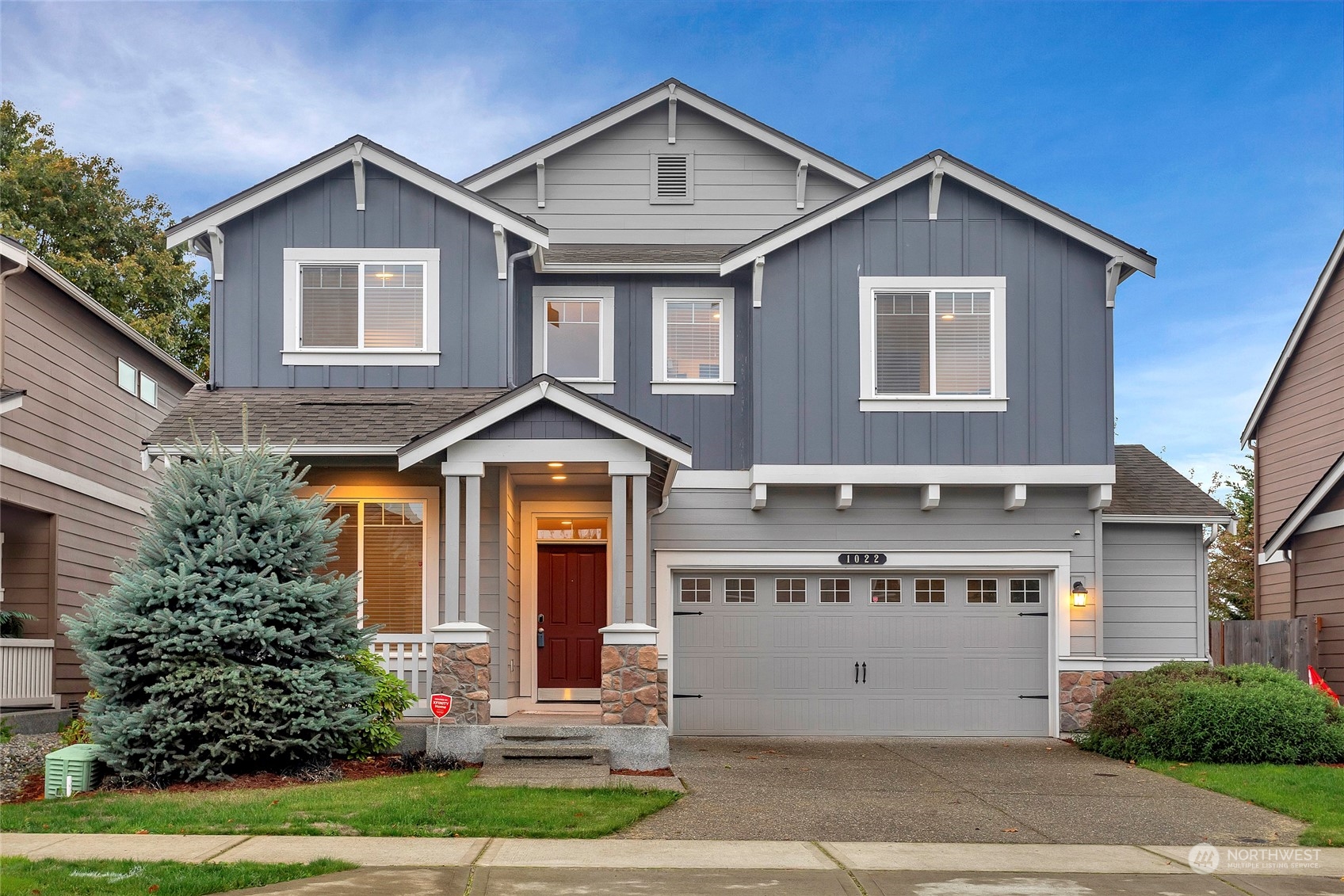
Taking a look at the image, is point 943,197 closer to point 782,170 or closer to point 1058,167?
point 782,170

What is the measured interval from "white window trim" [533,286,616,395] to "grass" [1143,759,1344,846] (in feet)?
25.3

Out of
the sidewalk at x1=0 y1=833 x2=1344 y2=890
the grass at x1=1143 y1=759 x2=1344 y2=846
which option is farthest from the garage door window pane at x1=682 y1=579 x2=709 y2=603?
the sidewalk at x1=0 y1=833 x2=1344 y2=890

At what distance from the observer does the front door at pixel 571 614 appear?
50.3ft

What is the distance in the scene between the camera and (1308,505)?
17.6m

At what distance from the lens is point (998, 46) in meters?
20.8

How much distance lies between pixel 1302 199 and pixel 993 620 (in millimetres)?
12112

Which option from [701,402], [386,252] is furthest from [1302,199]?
[386,252]

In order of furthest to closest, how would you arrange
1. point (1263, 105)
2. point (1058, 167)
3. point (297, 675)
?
point (1058, 167), point (1263, 105), point (297, 675)

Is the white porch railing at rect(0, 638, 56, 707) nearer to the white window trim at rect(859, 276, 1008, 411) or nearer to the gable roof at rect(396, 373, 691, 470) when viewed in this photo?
the gable roof at rect(396, 373, 691, 470)

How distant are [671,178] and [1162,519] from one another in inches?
309

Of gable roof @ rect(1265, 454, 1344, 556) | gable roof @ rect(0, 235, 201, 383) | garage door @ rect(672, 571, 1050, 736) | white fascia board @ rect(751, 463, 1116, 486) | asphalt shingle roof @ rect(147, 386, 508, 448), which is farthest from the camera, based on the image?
gable roof @ rect(1265, 454, 1344, 556)

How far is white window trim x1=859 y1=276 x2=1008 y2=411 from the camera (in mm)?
15195

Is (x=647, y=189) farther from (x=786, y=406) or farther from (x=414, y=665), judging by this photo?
(x=414, y=665)

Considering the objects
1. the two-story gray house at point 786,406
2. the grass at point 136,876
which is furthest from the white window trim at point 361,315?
the grass at point 136,876
